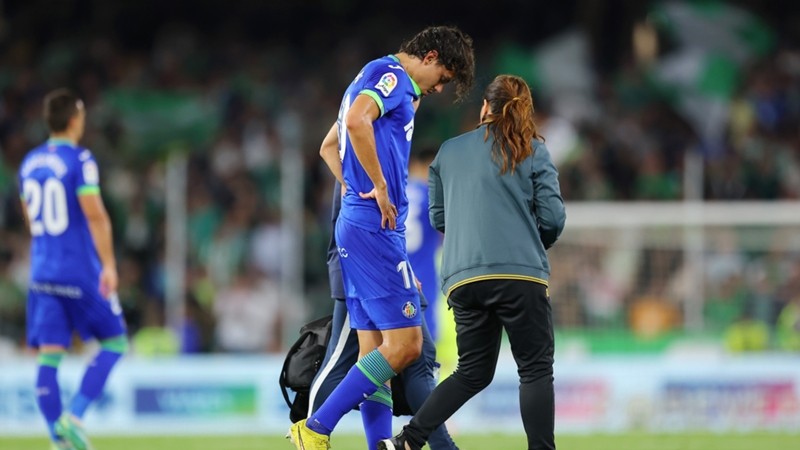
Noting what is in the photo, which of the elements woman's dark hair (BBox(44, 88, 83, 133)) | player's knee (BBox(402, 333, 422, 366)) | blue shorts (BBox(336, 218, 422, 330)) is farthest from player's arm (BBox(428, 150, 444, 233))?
woman's dark hair (BBox(44, 88, 83, 133))

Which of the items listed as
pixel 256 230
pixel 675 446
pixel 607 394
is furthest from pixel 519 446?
pixel 256 230

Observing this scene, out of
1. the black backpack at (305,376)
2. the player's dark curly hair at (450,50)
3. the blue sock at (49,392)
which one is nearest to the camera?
the player's dark curly hair at (450,50)

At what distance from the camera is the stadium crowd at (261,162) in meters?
13.0

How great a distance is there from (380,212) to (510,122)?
0.77 m

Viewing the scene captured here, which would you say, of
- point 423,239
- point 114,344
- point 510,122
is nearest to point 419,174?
point 423,239

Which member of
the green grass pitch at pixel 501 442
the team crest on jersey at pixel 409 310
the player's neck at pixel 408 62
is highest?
the player's neck at pixel 408 62

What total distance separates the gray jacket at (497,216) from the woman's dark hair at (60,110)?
333 cm

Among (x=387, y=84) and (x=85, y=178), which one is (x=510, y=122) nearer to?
(x=387, y=84)

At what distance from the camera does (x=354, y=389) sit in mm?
5477

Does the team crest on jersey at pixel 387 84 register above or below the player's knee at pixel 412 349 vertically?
above

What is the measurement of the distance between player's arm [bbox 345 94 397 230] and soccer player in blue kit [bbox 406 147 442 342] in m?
2.39

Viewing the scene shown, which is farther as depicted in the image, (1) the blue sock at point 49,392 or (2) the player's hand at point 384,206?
(1) the blue sock at point 49,392

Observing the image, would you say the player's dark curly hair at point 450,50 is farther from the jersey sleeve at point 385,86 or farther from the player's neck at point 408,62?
the jersey sleeve at point 385,86

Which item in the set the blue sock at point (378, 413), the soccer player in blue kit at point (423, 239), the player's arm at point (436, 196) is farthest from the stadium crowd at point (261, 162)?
the player's arm at point (436, 196)
